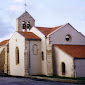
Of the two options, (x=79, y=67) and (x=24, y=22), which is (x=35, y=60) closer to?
(x=79, y=67)

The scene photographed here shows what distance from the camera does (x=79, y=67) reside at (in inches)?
1072

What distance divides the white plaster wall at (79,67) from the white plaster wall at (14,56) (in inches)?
361

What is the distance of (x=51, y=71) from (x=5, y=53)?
12.0m

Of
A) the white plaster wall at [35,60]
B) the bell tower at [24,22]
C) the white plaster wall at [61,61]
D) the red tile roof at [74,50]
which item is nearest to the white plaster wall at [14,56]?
the white plaster wall at [35,60]

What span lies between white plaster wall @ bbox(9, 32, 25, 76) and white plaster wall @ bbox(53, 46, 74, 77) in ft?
17.5

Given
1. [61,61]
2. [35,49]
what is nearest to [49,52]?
[61,61]

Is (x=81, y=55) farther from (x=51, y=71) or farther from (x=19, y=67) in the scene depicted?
(x=19, y=67)

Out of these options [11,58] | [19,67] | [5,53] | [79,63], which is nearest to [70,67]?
[79,63]

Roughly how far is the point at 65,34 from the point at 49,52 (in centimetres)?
431

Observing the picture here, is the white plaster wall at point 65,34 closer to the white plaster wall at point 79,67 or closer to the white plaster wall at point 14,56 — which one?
the white plaster wall at point 14,56

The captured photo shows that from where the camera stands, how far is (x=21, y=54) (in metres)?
33.1

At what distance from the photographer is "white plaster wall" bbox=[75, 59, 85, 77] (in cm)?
2706

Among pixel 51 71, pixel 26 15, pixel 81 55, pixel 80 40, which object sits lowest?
pixel 51 71

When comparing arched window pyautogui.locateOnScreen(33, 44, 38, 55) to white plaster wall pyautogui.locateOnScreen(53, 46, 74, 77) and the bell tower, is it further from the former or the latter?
the bell tower
